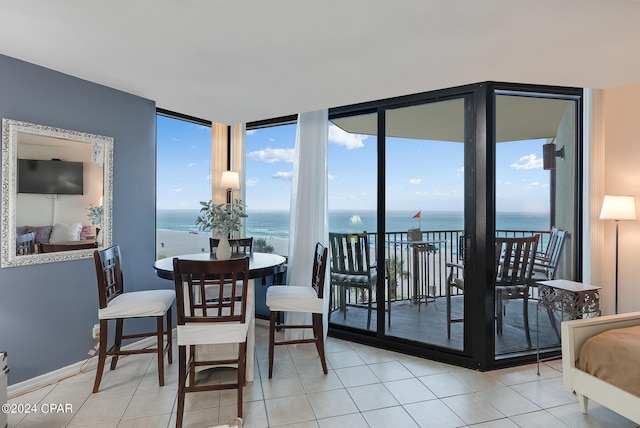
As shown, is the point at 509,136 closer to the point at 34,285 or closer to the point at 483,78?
the point at 483,78

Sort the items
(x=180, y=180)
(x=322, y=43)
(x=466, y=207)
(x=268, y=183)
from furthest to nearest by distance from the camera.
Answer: (x=268, y=183) < (x=180, y=180) < (x=466, y=207) < (x=322, y=43)

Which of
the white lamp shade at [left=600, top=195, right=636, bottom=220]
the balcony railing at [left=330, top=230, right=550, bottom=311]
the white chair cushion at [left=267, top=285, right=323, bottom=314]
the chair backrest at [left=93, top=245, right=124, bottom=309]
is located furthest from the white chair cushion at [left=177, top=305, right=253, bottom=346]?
the white lamp shade at [left=600, top=195, right=636, bottom=220]

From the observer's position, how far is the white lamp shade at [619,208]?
9.09 ft

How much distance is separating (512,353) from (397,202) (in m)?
1.64

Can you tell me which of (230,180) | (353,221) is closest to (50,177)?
(230,180)

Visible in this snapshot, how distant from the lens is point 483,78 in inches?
107

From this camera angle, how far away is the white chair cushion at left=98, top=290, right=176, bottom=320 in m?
2.46

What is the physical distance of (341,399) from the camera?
242 centimetres

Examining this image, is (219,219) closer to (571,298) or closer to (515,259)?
(515,259)

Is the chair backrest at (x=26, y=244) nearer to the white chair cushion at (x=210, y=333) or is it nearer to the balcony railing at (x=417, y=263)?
the white chair cushion at (x=210, y=333)

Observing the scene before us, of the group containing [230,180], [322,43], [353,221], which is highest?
[322,43]

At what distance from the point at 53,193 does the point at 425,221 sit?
3078 mm

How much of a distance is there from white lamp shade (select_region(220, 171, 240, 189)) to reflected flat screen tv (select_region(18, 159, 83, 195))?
139cm

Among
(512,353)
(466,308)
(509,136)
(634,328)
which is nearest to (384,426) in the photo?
(466,308)
